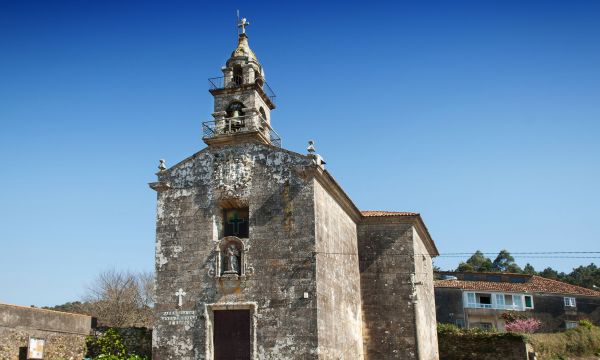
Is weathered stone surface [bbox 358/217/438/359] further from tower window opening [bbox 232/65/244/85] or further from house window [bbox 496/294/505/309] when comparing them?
house window [bbox 496/294/505/309]

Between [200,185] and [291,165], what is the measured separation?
3489mm

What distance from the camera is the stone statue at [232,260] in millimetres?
20547

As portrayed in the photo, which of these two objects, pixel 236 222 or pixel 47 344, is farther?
pixel 236 222

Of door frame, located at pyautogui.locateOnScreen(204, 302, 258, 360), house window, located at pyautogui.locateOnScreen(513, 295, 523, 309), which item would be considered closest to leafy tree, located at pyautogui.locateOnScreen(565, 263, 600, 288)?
house window, located at pyautogui.locateOnScreen(513, 295, 523, 309)

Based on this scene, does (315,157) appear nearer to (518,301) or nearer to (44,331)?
(44,331)

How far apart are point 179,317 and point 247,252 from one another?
3269 millimetres

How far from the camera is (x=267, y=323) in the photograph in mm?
19828

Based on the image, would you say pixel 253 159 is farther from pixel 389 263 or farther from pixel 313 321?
pixel 389 263

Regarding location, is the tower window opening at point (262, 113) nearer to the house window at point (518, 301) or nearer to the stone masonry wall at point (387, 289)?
the stone masonry wall at point (387, 289)

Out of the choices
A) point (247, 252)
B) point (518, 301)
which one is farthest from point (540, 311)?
point (247, 252)

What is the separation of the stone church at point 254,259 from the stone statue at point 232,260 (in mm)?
36

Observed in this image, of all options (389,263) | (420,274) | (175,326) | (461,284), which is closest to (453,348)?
(420,274)

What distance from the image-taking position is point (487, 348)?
28.8m

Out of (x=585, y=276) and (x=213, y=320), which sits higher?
(x=585, y=276)
